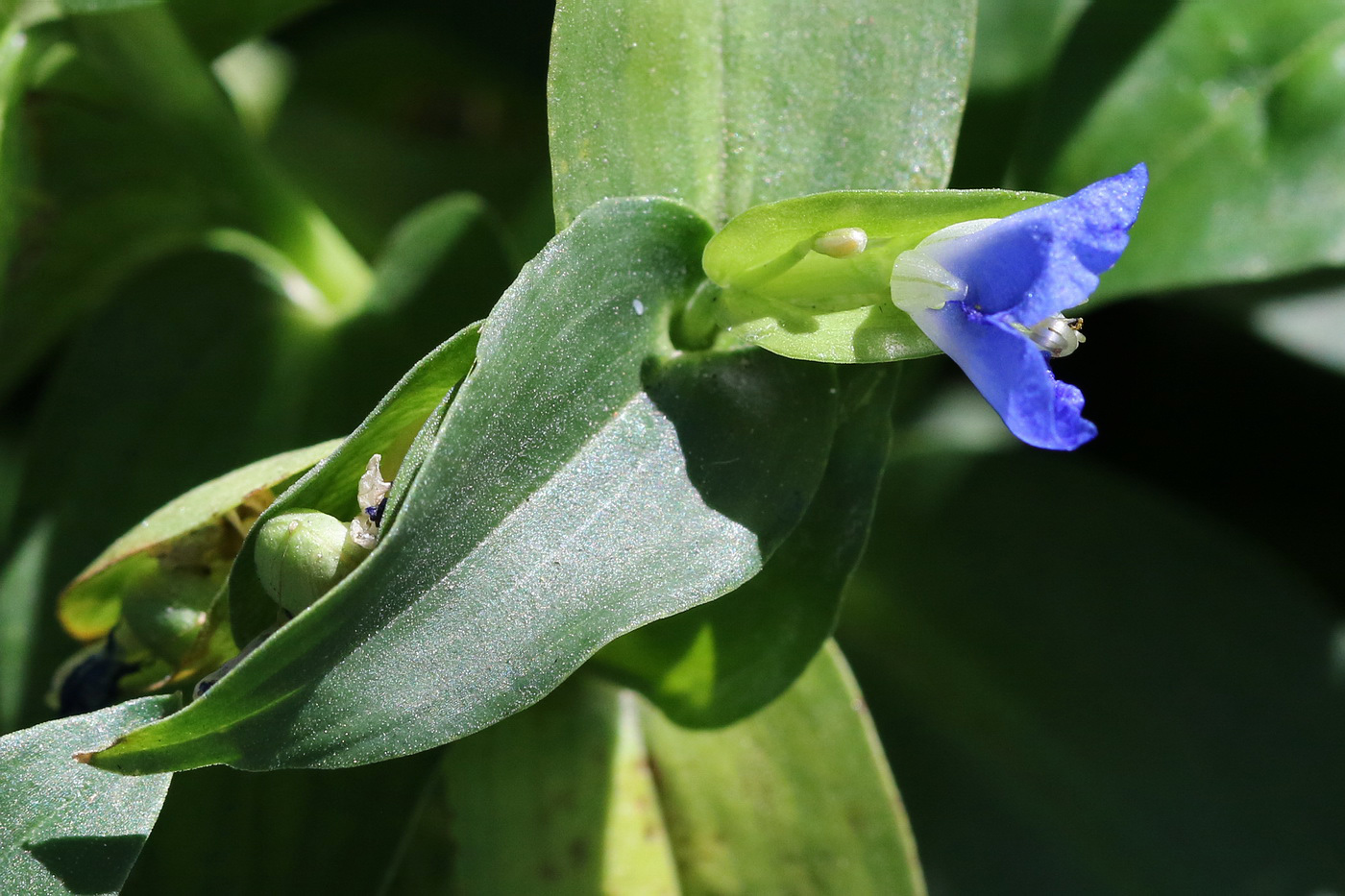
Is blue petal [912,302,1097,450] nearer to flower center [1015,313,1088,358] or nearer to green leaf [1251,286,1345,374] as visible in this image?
flower center [1015,313,1088,358]

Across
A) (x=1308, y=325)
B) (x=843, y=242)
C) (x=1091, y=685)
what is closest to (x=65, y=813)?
(x=843, y=242)

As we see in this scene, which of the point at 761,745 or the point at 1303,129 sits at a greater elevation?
the point at 1303,129

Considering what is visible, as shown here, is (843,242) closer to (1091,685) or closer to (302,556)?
(302,556)

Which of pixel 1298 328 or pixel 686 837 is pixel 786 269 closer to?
pixel 686 837

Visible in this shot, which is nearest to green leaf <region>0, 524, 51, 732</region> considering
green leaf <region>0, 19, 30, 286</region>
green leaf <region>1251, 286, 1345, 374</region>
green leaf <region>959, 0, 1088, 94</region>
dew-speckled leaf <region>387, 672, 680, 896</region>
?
green leaf <region>0, 19, 30, 286</region>

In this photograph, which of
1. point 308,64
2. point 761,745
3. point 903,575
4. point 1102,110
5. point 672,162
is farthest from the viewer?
point 308,64

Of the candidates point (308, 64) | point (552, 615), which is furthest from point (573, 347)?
point (308, 64)
